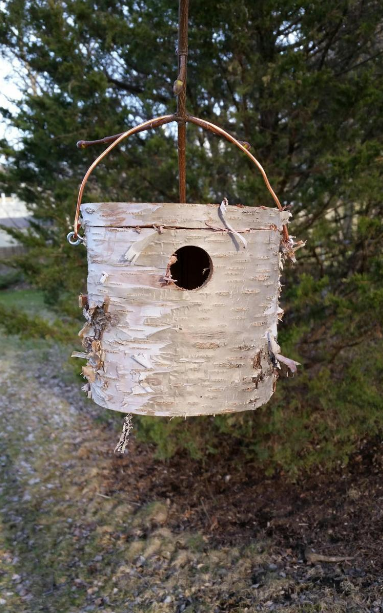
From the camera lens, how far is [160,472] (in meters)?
4.40

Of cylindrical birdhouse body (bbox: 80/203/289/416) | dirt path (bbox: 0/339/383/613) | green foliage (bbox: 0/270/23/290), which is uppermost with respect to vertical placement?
cylindrical birdhouse body (bbox: 80/203/289/416)

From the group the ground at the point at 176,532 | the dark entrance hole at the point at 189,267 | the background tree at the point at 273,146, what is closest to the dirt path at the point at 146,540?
the ground at the point at 176,532

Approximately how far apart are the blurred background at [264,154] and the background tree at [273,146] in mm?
13

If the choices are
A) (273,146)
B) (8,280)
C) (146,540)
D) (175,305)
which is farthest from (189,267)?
(8,280)

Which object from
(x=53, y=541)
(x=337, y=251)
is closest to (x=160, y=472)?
(x=53, y=541)

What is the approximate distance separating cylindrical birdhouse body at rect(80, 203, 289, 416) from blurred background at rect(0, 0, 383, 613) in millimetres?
1614

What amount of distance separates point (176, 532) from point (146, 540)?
24 cm

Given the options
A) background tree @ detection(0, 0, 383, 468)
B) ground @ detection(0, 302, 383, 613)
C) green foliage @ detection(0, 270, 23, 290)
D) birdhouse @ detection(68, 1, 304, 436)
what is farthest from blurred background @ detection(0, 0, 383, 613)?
green foliage @ detection(0, 270, 23, 290)

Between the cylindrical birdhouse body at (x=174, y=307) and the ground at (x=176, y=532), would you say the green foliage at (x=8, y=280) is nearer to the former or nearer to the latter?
the ground at (x=176, y=532)

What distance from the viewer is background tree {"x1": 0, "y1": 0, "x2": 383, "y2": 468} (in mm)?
2951

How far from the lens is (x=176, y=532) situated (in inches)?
143

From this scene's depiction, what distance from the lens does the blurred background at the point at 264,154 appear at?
2.96 m

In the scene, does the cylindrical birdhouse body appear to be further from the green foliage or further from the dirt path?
the green foliage

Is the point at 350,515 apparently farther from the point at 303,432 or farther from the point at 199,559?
the point at 199,559
